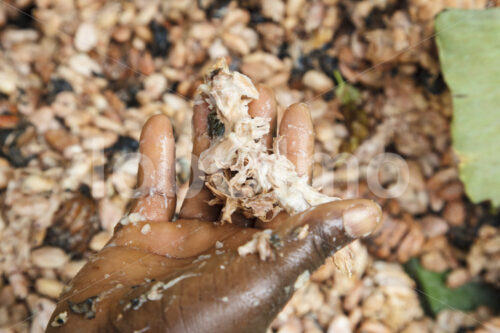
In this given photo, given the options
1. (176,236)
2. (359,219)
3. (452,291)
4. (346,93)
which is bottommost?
(452,291)

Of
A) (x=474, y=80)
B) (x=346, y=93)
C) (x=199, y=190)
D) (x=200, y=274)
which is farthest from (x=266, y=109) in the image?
(x=474, y=80)

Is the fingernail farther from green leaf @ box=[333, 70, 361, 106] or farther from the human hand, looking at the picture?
green leaf @ box=[333, 70, 361, 106]

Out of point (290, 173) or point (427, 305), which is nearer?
point (290, 173)

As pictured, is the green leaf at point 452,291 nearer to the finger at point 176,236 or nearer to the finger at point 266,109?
the finger at point 266,109

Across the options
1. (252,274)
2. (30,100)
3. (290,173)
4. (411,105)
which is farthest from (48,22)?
(411,105)

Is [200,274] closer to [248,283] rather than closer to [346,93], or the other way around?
[248,283]

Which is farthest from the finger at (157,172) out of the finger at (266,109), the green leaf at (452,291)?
the green leaf at (452,291)

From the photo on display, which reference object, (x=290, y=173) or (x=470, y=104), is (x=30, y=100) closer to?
(x=290, y=173)
